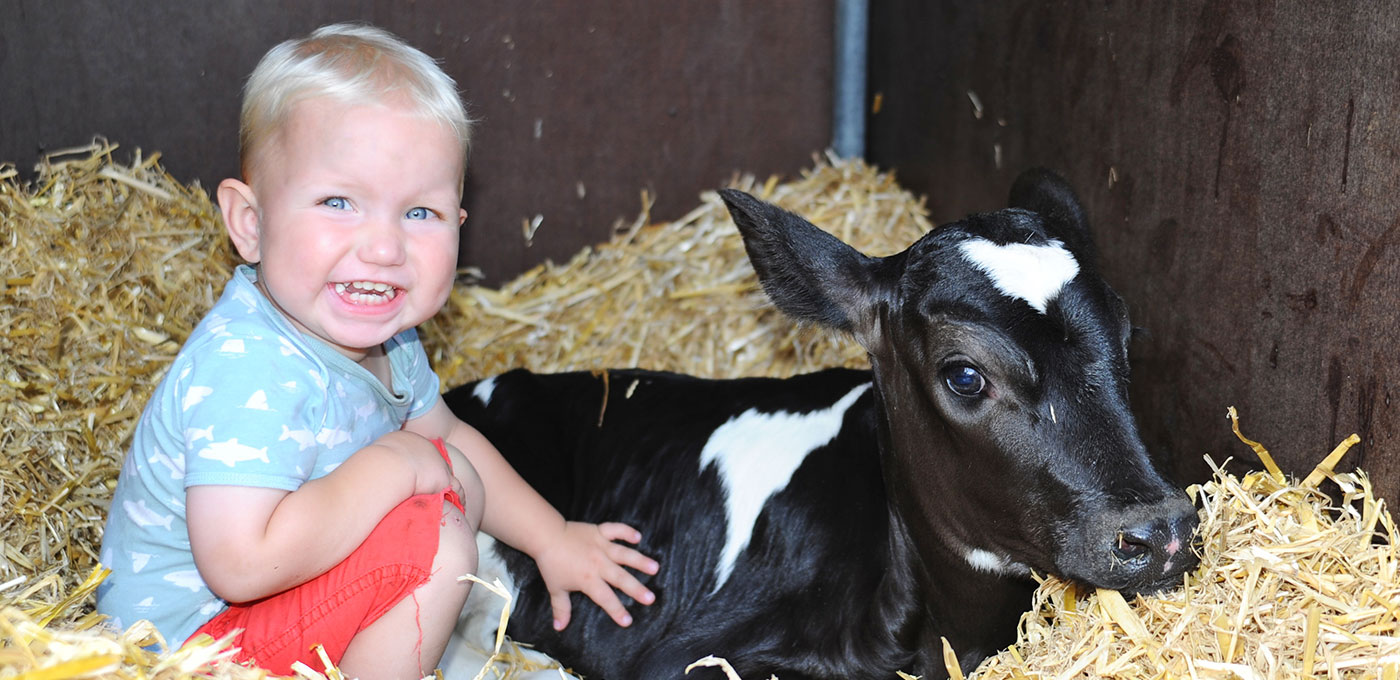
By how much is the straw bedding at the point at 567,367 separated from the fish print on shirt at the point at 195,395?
370 millimetres

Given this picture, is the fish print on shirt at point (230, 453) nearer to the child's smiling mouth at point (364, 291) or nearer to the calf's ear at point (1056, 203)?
the child's smiling mouth at point (364, 291)

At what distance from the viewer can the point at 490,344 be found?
15.2 feet

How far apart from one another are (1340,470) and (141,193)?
3.59 metres

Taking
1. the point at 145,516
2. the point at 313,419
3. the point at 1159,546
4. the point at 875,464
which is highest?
the point at 313,419

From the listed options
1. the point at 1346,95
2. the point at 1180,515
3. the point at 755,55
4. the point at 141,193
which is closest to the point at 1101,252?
the point at 1346,95

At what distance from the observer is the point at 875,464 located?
10.2 ft

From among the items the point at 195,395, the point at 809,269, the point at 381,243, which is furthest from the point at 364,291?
the point at 809,269

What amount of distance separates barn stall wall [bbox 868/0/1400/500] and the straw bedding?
224 mm

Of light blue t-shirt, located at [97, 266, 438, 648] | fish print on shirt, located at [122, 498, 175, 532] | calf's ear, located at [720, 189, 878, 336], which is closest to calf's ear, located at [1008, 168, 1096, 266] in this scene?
calf's ear, located at [720, 189, 878, 336]

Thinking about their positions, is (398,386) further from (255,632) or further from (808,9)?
(808,9)

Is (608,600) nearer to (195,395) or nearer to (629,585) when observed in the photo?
(629,585)

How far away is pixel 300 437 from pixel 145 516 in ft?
1.40

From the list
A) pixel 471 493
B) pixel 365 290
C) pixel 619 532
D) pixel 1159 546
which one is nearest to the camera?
pixel 1159 546

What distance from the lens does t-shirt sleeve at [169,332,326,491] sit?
7.36 ft
